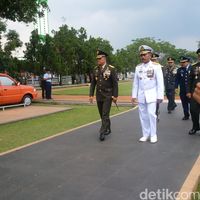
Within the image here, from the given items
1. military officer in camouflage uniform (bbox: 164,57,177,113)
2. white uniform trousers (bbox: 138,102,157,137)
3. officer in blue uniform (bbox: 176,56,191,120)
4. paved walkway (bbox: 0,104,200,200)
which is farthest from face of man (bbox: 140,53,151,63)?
military officer in camouflage uniform (bbox: 164,57,177,113)

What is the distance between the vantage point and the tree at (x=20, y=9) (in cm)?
1800

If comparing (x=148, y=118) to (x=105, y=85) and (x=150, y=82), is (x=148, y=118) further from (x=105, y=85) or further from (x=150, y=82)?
(x=105, y=85)

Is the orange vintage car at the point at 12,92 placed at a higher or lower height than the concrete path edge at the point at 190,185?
higher

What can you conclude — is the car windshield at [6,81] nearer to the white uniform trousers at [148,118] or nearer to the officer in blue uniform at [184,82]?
the officer in blue uniform at [184,82]

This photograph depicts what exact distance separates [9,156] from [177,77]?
6558 mm

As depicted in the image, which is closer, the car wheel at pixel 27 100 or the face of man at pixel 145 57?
the face of man at pixel 145 57

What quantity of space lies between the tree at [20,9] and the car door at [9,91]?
3482 millimetres

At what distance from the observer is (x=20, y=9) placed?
18547 mm

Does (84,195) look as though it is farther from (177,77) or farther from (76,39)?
(76,39)

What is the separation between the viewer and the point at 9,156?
7.25 metres

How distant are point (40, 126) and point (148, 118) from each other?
13.0ft

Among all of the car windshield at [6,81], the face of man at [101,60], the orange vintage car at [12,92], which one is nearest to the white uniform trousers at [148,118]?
the face of man at [101,60]

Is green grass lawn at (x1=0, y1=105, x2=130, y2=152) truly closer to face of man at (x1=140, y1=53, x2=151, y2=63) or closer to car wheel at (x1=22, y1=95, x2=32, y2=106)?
face of man at (x1=140, y1=53, x2=151, y2=63)

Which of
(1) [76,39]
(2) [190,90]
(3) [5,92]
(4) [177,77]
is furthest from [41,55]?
(2) [190,90]
